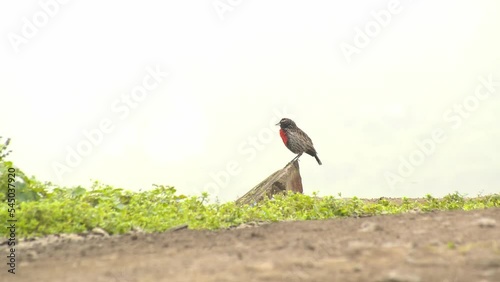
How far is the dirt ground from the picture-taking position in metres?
4.75

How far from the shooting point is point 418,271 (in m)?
4.70

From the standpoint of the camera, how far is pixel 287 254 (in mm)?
5496

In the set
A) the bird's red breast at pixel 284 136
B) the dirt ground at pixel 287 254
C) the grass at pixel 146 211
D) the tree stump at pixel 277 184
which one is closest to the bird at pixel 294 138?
the bird's red breast at pixel 284 136

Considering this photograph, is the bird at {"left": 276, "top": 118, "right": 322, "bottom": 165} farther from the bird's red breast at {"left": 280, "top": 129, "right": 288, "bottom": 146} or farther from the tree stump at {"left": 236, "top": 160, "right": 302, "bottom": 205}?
the tree stump at {"left": 236, "top": 160, "right": 302, "bottom": 205}

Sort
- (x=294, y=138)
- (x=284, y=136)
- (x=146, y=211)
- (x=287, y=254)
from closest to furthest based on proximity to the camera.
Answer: (x=287, y=254), (x=146, y=211), (x=294, y=138), (x=284, y=136)

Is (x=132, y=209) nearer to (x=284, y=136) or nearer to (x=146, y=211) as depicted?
(x=146, y=211)

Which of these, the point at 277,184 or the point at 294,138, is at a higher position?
the point at 294,138

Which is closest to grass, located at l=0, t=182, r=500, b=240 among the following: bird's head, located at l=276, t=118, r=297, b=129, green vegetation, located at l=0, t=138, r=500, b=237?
green vegetation, located at l=0, t=138, r=500, b=237

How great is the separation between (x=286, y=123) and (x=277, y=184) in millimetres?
1994

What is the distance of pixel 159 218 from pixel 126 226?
2.19 ft

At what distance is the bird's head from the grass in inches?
160

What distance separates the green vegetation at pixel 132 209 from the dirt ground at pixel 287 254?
0.43 metres

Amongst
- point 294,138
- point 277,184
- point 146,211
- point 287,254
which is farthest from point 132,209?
point 294,138

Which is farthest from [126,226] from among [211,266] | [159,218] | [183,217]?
[211,266]
